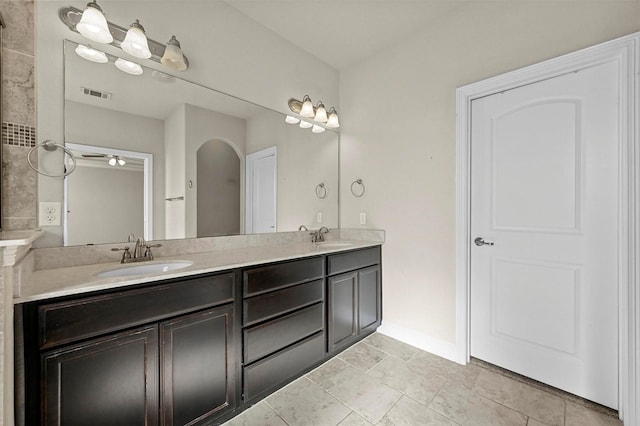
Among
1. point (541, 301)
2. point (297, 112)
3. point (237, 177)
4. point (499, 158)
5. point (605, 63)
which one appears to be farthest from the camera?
point (297, 112)

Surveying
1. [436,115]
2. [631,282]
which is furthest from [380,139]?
[631,282]

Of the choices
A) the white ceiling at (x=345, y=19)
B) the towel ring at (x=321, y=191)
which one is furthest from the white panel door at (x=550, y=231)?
the towel ring at (x=321, y=191)

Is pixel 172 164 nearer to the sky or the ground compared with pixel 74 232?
nearer to the sky

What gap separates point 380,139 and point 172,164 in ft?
6.02

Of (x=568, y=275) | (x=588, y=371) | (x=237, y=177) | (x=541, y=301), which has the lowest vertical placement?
(x=588, y=371)

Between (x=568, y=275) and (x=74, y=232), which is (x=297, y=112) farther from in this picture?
(x=568, y=275)

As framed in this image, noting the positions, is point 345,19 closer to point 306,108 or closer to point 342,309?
point 306,108

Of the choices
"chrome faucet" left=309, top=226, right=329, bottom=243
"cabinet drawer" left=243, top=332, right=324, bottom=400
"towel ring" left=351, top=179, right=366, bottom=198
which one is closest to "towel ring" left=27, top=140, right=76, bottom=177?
"cabinet drawer" left=243, top=332, right=324, bottom=400

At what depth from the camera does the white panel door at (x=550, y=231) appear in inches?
62.7

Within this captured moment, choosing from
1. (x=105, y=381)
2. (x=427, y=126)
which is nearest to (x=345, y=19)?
(x=427, y=126)

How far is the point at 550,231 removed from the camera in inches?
70.1

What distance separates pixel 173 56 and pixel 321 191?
1.68 m

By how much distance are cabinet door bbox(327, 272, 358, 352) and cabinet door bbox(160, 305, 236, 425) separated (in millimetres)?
839

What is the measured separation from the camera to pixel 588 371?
1.65 m
